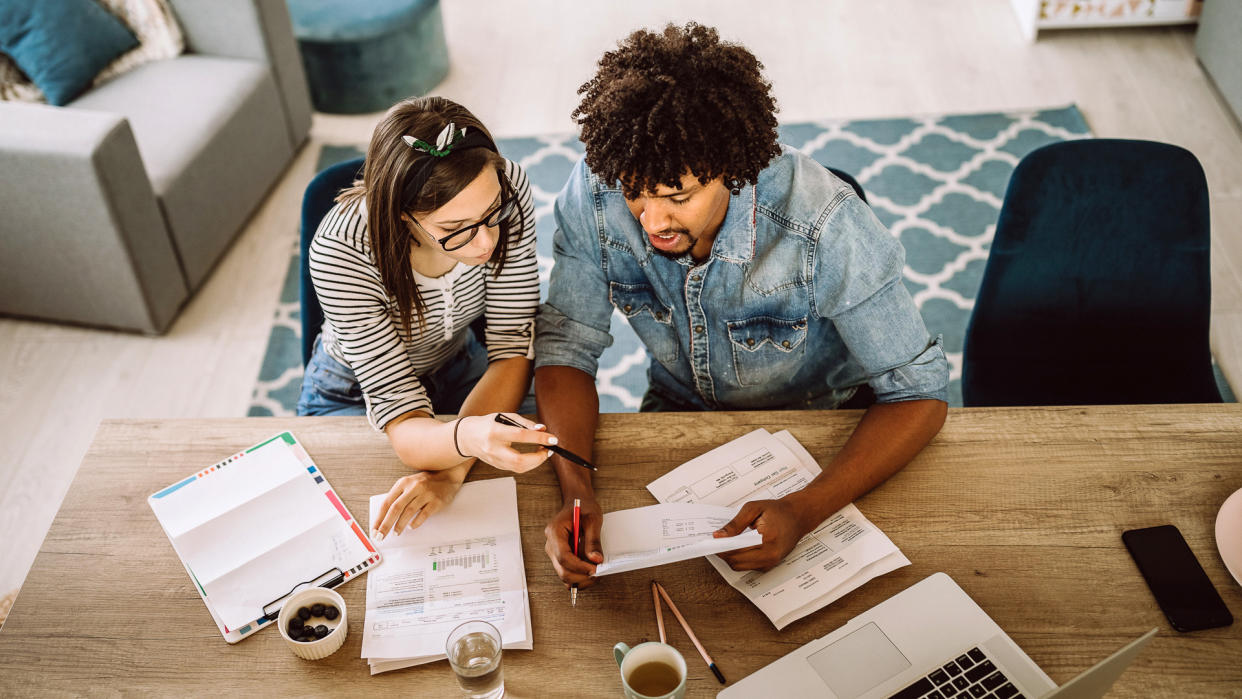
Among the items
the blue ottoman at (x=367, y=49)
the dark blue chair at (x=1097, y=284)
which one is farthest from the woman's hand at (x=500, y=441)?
the blue ottoman at (x=367, y=49)

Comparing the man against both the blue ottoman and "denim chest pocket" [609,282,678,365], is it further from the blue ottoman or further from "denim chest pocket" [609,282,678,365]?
the blue ottoman

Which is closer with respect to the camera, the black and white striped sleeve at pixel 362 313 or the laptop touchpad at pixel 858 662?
the laptop touchpad at pixel 858 662

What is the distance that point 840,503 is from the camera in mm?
1349

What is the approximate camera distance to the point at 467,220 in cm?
144

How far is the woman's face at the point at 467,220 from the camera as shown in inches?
55.9

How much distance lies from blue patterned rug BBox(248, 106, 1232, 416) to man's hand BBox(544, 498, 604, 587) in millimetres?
1238

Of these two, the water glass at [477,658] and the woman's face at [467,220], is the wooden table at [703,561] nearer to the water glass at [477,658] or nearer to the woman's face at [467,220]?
the water glass at [477,658]

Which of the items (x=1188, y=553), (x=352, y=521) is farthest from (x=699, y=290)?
(x=1188, y=553)

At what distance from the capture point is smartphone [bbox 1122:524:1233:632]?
1.21 metres

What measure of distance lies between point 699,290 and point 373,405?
0.53 metres

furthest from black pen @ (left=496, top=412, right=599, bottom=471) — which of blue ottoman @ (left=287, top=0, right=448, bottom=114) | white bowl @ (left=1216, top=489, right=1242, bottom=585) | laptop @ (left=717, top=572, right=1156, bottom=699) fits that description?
blue ottoman @ (left=287, top=0, right=448, bottom=114)

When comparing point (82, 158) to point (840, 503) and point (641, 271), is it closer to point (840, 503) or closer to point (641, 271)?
point (641, 271)

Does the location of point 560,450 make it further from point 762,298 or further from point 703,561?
point 762,298

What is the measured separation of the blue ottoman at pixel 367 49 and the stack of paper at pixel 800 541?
257cm
